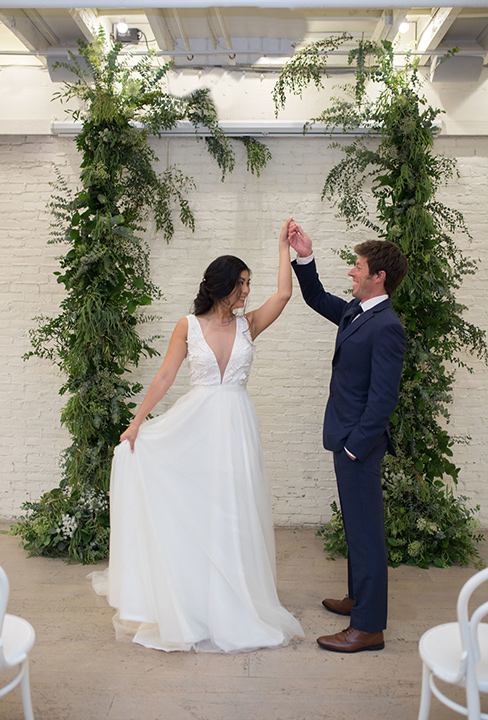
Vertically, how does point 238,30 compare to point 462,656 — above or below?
above

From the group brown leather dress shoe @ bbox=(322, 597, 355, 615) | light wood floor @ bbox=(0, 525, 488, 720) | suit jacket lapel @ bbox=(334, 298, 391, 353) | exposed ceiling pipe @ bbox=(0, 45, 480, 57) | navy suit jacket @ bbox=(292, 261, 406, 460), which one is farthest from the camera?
exposed ceiling pipe @ bbox=(0, 45, 480, 57)

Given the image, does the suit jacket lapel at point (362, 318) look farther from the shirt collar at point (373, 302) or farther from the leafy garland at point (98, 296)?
the leafy garland at point (98, 296)

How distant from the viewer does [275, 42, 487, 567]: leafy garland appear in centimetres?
382

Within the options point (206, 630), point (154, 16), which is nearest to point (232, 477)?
point (206, 630)

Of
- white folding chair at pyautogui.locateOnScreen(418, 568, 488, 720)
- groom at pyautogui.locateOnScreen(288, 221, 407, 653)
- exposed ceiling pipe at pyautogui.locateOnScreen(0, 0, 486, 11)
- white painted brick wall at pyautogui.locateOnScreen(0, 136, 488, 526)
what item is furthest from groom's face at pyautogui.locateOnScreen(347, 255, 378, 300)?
white painted brick wall at pyautogui.locateOnScreen(0, 136, 488, 526)

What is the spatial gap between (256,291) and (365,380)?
1929 mm

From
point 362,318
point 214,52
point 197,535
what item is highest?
point 214,52

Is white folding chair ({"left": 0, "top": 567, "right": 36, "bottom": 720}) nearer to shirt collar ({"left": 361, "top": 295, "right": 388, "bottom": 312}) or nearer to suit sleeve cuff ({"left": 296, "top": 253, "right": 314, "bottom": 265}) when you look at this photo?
shirt collar ({"left": 361, "top": 295, "right": 388, "bottom": 312})

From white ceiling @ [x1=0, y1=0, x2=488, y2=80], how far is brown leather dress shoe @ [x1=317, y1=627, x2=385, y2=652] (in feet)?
10.6

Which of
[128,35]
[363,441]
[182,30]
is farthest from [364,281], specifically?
[128,35]

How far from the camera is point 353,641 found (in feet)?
9.41

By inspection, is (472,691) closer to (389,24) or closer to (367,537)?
(367,537)

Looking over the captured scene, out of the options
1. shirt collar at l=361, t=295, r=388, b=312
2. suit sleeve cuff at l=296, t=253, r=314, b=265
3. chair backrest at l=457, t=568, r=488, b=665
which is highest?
suit sleeve cuff at l=296, t=253, r=314, b=265

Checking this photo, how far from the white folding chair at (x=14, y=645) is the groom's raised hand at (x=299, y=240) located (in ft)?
6.35
